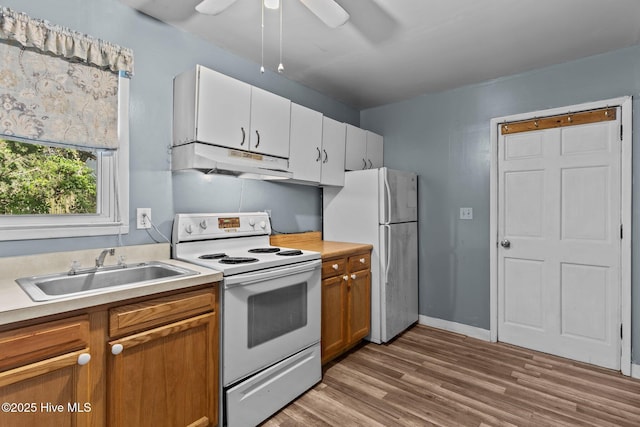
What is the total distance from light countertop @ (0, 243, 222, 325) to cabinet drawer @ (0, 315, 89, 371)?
0.06 m

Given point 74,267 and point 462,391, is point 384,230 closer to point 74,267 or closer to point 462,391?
point 462,391

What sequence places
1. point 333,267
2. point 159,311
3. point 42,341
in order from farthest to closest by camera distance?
point 333,267
point 159,311
point 42,341

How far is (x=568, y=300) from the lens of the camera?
9.10ft

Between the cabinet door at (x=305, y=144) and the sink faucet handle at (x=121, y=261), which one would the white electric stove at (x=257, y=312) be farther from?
the cabinet door at (x=305, y=144)

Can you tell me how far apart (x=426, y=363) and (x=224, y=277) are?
186 centimetres

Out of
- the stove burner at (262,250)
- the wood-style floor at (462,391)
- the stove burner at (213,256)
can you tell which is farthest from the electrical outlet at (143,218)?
the wood-style floor at (462,391)

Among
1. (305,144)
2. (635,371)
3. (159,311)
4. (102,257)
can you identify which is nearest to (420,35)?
(305,144)

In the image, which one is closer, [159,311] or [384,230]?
[159,311]

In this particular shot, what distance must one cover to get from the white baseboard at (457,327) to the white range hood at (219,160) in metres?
2.21

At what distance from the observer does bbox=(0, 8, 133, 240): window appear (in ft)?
5.27

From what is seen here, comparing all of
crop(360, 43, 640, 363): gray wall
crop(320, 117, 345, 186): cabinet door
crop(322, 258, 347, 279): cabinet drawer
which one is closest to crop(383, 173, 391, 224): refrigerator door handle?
crop(320, 117, 345, 186): cabinet door

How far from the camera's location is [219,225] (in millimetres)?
2365

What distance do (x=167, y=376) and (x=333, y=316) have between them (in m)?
1.35

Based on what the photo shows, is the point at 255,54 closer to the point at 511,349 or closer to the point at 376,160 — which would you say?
the point at 376,160
